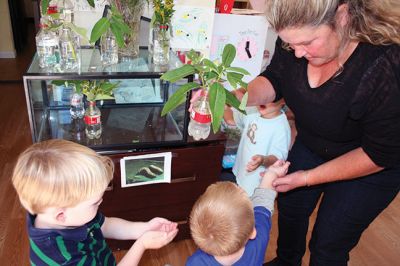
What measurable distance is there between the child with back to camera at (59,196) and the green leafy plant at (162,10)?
669mm

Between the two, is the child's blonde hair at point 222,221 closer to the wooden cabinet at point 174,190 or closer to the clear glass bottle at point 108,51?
the wooden cabinet at point 174,190

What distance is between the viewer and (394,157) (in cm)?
96

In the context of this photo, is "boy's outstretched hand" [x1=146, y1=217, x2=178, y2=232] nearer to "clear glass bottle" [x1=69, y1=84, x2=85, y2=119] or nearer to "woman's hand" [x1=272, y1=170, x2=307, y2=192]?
"woman's hand" [x1=272, y1=170, x2=307, y2=192]

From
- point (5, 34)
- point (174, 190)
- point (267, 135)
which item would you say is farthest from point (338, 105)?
point (5, 34)

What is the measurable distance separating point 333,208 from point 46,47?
1087 mm

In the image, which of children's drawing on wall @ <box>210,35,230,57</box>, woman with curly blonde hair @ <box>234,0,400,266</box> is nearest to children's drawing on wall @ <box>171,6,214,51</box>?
children's drawing on wall @ <box>210,35,230,57</box>

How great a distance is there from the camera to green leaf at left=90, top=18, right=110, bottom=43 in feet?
3.82

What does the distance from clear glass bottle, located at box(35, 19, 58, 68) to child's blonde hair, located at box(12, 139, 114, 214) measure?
49cm

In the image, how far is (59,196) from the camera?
0.78 m

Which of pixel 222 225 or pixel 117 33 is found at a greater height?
pixel 117 33

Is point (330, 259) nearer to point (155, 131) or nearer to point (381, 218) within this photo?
point (155, 131)

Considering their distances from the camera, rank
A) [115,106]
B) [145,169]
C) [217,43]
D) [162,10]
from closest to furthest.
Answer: [162,10], [145,169], [115,106], [217,43]

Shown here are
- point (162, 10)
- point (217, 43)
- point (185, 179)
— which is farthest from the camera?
point (217, 43)

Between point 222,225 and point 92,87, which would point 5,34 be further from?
point 222,225
